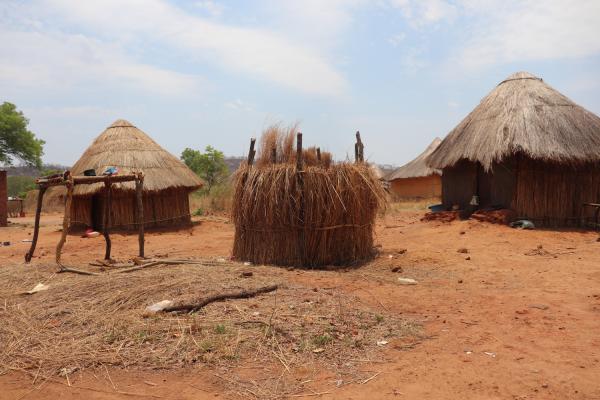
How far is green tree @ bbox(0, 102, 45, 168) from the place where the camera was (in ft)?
61.6

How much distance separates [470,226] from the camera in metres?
10.7

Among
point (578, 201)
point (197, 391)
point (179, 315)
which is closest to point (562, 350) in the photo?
point (197, 391)

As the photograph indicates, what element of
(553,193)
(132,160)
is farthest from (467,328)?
(132,160)

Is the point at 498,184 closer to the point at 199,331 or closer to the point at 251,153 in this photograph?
the point at 251,153

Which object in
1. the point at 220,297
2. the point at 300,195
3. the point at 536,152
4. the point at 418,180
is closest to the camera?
the point at 220,297

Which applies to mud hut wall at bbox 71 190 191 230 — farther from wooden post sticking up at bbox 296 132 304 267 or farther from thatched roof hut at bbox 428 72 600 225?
thatched roof hut at bbox 428 72 600 225

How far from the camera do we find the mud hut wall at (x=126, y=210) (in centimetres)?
1307

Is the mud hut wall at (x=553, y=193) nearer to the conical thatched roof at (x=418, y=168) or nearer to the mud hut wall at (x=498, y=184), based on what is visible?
the mud hut wall at (x=498, y=184)

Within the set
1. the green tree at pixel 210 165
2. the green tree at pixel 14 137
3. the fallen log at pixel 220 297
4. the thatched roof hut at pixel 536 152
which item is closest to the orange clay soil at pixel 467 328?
the fallen log at pixel 220 297

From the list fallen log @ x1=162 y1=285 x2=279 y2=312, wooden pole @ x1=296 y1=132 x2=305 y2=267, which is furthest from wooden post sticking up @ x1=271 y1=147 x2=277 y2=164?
fallen log @ x1=162 y1=285 x2=279 y2=312

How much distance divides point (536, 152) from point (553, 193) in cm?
130

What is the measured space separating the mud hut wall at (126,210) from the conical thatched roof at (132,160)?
43cm

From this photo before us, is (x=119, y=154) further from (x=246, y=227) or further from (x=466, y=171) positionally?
(x=466, y=171)

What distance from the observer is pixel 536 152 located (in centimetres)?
1058
